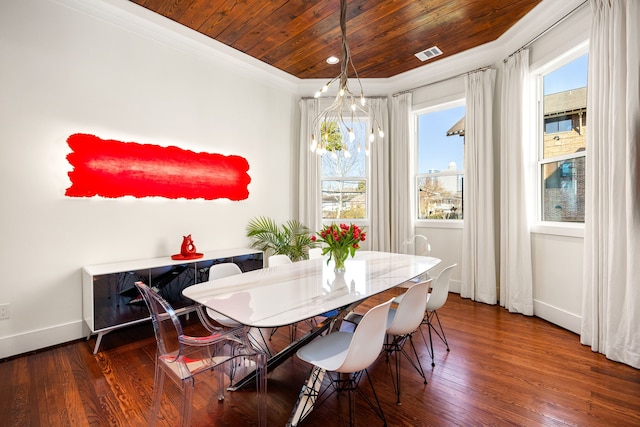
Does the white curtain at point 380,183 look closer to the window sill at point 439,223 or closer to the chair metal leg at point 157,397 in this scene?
the window sill at point 439,223

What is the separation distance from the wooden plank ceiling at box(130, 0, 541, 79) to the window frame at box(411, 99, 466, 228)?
2.04ft

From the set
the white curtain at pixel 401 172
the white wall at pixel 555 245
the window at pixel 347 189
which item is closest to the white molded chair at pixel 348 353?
the white wall at pixel 555 245

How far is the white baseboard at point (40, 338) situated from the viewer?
8.30 feet

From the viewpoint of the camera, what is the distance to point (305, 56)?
4090 mm

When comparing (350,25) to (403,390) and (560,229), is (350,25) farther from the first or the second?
(403,390)

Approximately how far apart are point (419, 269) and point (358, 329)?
1.27 m

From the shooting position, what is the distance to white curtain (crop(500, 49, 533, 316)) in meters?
3.49

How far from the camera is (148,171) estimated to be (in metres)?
3.29

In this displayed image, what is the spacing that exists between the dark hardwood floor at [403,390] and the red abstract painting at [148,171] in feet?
4.81

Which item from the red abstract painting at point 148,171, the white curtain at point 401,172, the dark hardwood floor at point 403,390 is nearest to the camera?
the dark hardwood floor at point 403,390

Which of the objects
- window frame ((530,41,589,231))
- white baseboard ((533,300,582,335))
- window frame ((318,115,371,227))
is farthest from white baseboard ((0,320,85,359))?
window frame ((530,41,589,231))

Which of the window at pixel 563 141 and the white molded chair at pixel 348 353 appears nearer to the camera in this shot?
the white molded chair at pixel 348 353

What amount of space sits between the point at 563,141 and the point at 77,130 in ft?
15.6

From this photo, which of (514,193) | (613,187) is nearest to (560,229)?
(514,193)
